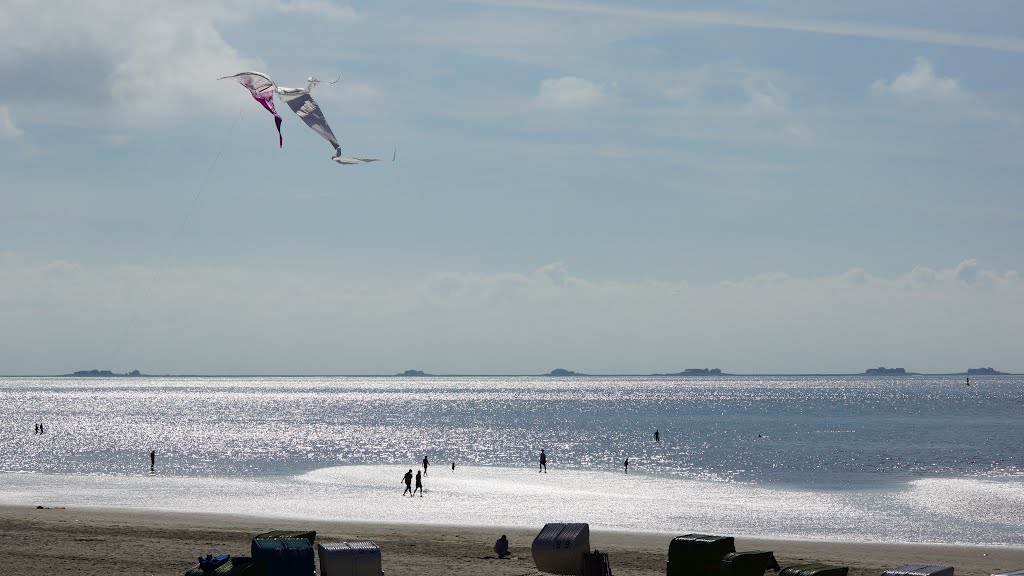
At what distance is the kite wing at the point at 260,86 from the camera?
727 inches

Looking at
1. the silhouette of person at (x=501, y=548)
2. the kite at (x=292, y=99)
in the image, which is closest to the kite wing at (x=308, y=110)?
the kite at (x=292, y=99)

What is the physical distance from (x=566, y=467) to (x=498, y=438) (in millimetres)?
31964

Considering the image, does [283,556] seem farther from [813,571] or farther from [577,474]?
[577,474]

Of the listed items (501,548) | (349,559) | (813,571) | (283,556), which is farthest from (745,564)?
(283,556)

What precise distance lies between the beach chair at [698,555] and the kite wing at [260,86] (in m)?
11.7

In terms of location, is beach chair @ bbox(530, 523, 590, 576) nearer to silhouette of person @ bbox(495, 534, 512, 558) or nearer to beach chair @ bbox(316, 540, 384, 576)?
beach chair @ bbox(316, 540, 384, 576)

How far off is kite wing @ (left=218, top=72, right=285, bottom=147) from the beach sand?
11.6 meters

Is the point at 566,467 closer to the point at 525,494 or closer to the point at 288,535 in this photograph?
the point at 525,494

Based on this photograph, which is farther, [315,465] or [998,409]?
[998,409]

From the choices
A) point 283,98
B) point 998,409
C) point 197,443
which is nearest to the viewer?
point 283,98

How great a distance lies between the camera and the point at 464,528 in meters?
36.1

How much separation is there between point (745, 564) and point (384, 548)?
11.9 metres

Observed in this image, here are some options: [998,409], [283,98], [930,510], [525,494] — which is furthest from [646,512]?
[998,409]

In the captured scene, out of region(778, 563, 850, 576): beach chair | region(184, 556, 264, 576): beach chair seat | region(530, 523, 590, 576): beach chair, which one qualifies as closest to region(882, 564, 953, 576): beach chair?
region(778, 563, 850, 576): beach chair
